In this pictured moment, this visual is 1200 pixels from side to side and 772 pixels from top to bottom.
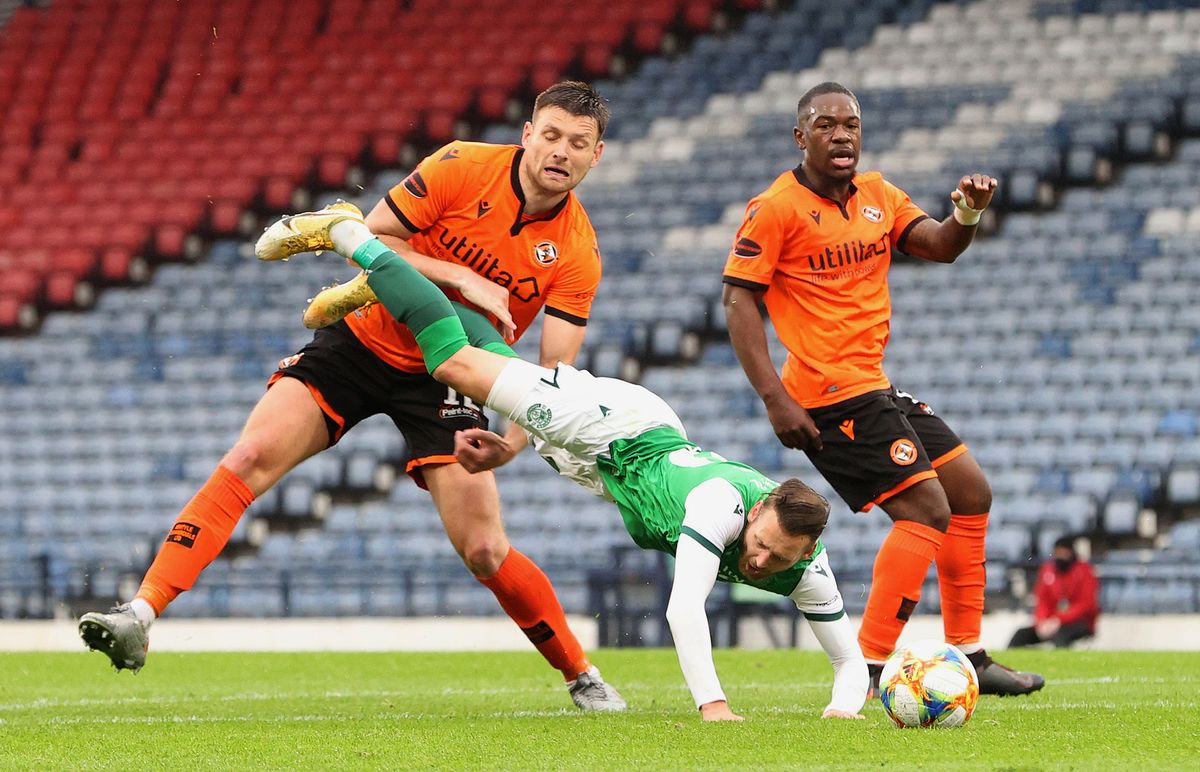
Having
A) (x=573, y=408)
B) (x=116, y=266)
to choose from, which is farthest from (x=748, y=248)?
(x=116, y=266)

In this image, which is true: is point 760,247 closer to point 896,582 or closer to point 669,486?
point 669,486

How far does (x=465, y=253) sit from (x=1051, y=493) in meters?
9.93

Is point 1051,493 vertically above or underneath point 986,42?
underneath

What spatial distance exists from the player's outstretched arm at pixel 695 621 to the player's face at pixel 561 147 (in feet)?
4.80

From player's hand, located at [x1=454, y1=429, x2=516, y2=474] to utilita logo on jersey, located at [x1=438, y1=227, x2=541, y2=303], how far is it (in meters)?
0.96

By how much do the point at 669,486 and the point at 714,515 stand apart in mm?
331

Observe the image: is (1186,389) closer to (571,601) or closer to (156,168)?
(571,601)

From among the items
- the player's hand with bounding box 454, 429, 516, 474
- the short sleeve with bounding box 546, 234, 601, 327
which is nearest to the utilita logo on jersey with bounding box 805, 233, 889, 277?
the short sleeve with bounding box 546, 234, 601, 327

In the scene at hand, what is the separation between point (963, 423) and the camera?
15.7 metres

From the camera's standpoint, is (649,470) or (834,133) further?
(834,133)

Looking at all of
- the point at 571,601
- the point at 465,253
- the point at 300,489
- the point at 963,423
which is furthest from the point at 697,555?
the point at 300,489

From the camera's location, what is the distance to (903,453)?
579cm

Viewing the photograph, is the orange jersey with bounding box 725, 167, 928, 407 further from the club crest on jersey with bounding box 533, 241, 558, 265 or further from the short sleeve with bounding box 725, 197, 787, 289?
the club crest on jersey with bounding box 533, 241, 558, 265

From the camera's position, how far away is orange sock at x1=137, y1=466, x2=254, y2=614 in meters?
5.33
